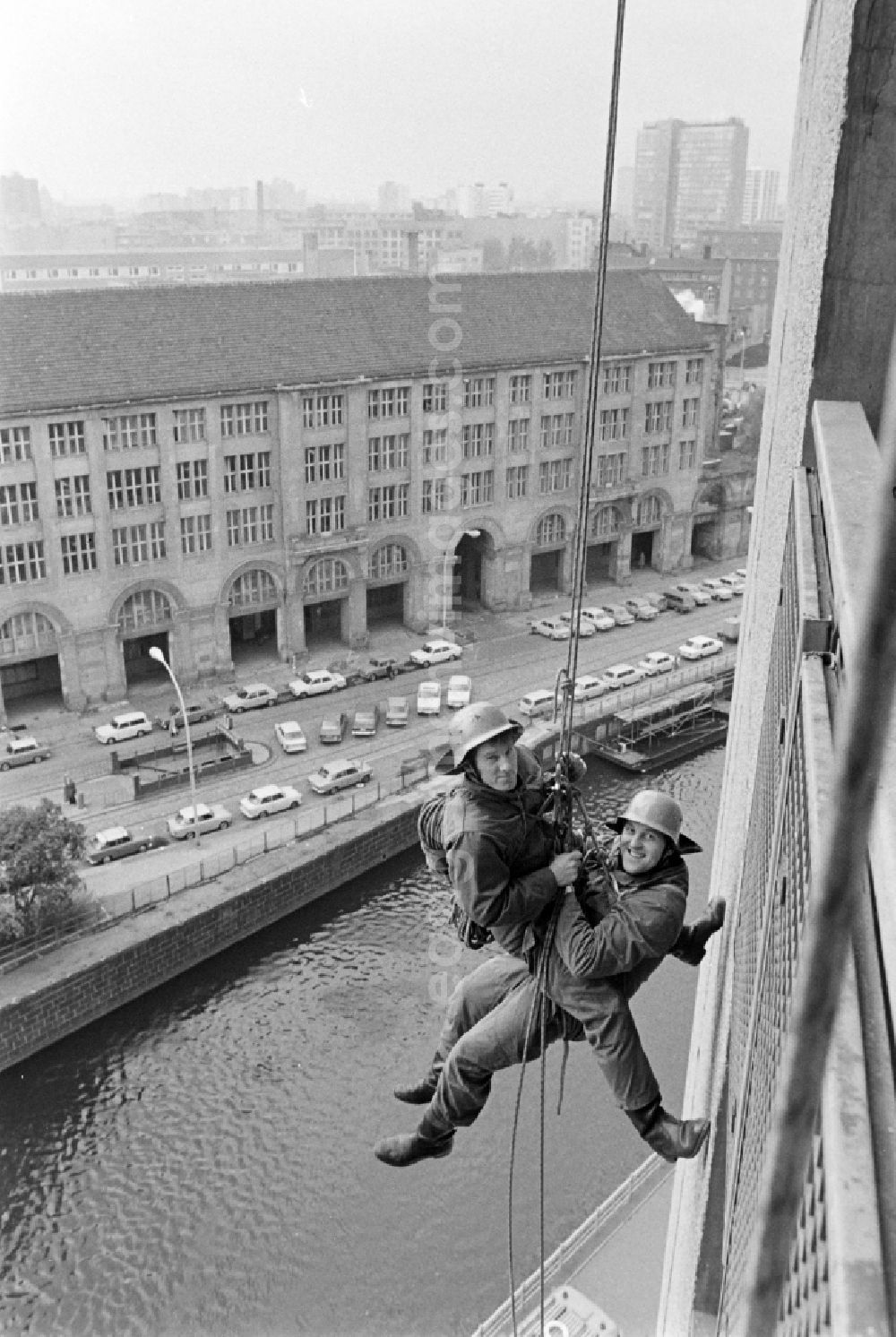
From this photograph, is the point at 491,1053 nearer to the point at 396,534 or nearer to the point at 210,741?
the point at 210,741

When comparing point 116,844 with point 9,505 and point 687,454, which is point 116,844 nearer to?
point 9,505

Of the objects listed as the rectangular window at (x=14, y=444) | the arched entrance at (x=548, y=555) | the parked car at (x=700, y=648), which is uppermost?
the rectangular window at (x=14, y=444)

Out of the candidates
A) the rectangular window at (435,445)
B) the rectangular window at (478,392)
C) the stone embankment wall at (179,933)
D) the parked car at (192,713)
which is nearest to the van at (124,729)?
the parked car at (192,713)

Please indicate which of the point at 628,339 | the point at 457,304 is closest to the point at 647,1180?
the point at 457,304

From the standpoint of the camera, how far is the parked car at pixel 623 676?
988cm

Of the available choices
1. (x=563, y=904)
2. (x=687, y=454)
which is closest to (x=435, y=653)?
(x=687, y=454)

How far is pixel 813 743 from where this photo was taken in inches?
37.4

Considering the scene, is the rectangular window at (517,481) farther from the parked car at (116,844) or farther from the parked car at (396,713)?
the parked car at (116,844)

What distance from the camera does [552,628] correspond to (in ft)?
35.5

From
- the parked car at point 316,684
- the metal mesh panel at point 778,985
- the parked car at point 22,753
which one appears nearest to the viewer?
the metal mesh panel at point 778,985

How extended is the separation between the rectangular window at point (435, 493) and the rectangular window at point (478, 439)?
328 millimetres

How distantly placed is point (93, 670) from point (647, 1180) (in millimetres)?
6167

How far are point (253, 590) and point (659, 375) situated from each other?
4.71m

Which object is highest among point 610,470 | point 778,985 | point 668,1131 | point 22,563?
point 778,985
